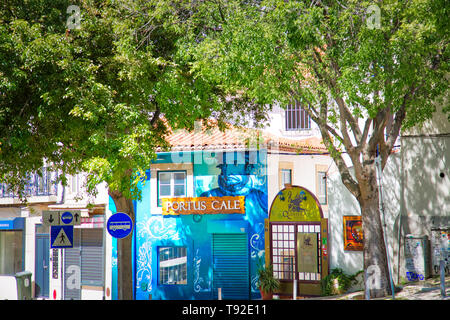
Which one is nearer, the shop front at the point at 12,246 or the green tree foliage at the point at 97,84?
the green tree foliage at the point at 97,84

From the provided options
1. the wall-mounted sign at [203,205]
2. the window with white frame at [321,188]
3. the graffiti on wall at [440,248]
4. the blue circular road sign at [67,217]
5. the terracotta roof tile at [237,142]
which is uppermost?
the terracotta roof tile at [237,142]

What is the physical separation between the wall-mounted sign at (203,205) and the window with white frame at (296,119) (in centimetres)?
365

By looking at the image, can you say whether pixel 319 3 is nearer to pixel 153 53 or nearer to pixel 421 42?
pixel 421 42

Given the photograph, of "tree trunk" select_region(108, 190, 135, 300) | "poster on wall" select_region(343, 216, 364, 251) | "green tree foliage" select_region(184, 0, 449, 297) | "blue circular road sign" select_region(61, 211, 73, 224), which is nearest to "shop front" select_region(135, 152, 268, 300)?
"poster on wall" select_region(343, 216, 364, 251)

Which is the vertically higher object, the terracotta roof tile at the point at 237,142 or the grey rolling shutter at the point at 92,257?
the terracotta roof tile at the point at 237,142

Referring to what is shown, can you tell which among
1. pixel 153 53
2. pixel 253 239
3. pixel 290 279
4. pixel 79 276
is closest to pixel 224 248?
pixel 253 239

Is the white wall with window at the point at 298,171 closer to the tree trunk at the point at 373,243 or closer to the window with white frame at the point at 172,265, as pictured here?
the window with white frame at the point at 172,265

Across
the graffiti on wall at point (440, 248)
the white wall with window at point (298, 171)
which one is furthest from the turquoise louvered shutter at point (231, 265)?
the graffiti on wall at point (440, 248)

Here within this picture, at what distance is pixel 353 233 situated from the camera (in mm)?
18156

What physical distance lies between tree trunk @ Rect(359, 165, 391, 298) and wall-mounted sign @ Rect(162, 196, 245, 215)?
6.41m

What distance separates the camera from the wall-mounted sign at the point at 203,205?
65.9 ft

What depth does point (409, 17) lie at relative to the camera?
40.8ft

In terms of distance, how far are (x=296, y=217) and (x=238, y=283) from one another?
3441mm

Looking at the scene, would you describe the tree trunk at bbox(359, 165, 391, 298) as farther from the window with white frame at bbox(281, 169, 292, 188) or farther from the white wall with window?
the window with white frame at bbox(281, 169, 292, 188)
